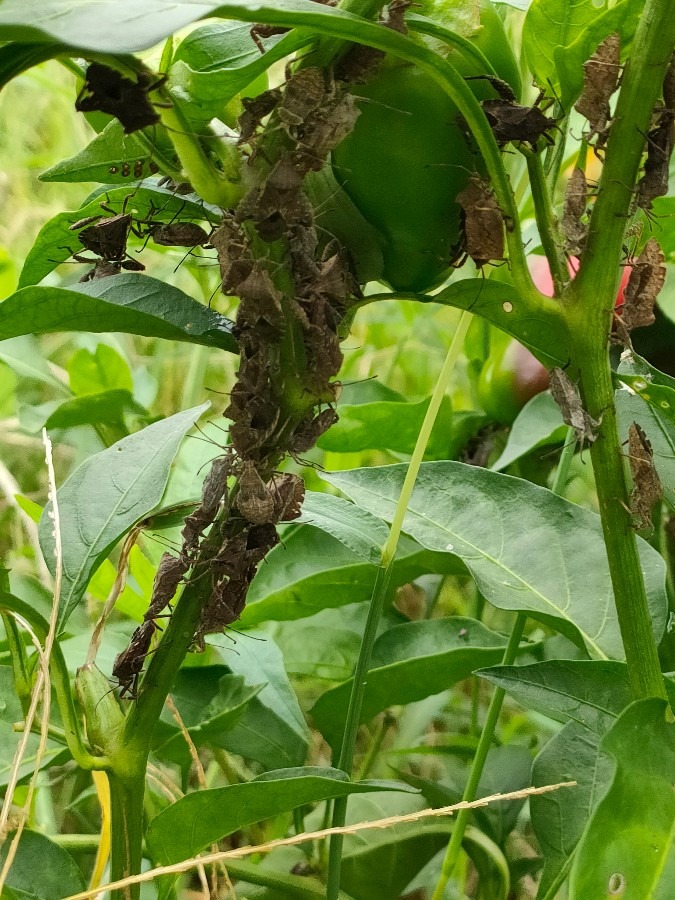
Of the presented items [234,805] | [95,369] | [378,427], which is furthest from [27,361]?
[234,805]

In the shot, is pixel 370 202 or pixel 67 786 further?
pixel 67 786

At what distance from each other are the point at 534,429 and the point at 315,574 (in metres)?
0.19

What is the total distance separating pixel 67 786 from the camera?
736 millimetres

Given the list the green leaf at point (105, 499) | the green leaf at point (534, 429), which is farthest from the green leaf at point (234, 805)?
the green leaf at point (534, 429)

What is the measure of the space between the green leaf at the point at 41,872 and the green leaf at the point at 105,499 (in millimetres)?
104

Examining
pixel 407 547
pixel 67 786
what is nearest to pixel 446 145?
pixel 407 547

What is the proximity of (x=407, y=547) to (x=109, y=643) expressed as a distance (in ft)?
0.68

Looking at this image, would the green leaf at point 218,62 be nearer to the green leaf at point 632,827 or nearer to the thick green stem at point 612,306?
the thick green stem at point 612,306

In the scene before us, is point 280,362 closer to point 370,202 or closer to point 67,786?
point 370,202

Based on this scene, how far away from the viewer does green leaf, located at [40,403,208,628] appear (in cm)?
41

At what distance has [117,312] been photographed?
0.32m

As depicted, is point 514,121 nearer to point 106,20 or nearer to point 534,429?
point 106,20

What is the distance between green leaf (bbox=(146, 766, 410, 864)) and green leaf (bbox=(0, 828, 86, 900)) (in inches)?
2.8

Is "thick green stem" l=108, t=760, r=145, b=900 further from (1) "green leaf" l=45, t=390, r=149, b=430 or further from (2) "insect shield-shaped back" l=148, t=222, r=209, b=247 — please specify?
(1) "green leaf" l=45, t=390, r=149, b=430
